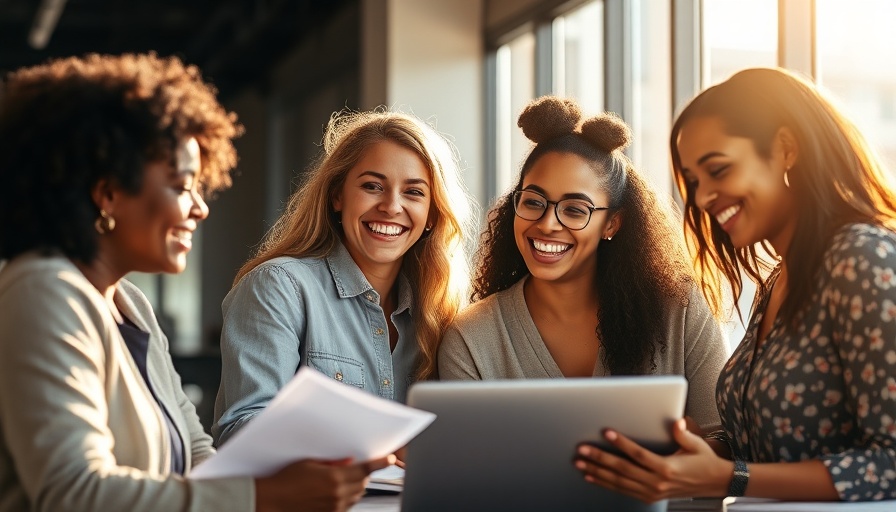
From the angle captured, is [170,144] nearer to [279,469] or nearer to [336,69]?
[279,469]

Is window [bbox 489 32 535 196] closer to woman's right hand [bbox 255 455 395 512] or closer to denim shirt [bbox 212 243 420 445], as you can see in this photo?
denim shirt [bbox 212 243 420 445]

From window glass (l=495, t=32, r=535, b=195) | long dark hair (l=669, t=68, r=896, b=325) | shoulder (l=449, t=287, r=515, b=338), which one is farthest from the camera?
window glass (l=495, t=32, r=535, b=195)

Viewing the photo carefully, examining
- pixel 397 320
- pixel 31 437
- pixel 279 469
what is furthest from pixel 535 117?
pixel 31 437

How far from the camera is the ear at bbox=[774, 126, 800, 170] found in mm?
1750

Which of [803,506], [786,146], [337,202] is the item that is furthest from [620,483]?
[337,202]

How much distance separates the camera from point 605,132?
2494 millimetres

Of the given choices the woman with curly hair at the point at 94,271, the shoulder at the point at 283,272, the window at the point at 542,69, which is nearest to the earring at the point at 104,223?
the woman with curly hair at the point at 94,271

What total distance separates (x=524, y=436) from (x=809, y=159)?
0.70 meters

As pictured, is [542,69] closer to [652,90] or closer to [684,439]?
[652,90]

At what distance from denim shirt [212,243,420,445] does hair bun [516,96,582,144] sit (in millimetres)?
490

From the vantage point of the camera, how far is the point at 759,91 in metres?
1.79

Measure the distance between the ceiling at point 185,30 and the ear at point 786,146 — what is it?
6669mm

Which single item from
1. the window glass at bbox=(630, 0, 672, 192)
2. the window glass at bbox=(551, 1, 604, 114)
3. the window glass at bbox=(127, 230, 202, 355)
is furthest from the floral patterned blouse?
the window glass at bbox=(127, 230, 202, 355)

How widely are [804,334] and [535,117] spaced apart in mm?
1002
